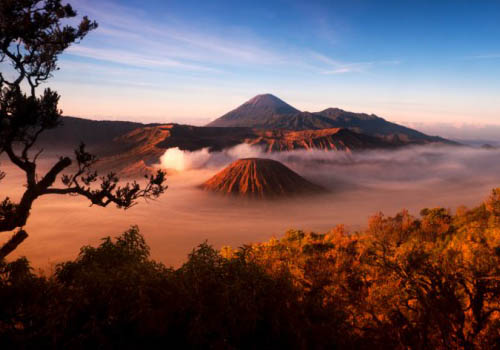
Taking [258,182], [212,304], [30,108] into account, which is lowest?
[258,182]

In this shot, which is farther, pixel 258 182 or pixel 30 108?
pixel 258 182

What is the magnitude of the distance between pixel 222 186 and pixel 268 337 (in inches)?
4632

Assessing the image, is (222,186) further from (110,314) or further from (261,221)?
(110,314)

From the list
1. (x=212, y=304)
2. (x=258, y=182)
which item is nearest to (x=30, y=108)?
(x=212, y=304)

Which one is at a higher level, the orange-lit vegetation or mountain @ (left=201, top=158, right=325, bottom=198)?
the orange-lit vegetation

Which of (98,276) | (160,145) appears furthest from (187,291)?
(160,145)

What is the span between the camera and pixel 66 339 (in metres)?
6.92

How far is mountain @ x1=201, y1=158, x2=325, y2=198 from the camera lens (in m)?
119

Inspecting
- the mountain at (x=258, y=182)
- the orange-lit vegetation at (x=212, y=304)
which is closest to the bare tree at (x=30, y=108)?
the orange-lit vegetation at (x=212, y=304)

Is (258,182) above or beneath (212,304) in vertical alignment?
beneath

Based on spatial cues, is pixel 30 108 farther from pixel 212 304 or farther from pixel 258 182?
pixel 258 182

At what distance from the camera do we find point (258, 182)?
122m

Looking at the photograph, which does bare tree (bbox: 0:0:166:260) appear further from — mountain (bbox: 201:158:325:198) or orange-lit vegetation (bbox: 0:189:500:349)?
mountain (bbox: 201:158:325:198)

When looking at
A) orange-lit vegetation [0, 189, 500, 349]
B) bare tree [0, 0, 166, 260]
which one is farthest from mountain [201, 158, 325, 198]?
bare tree [0, 0, 166, 260]
